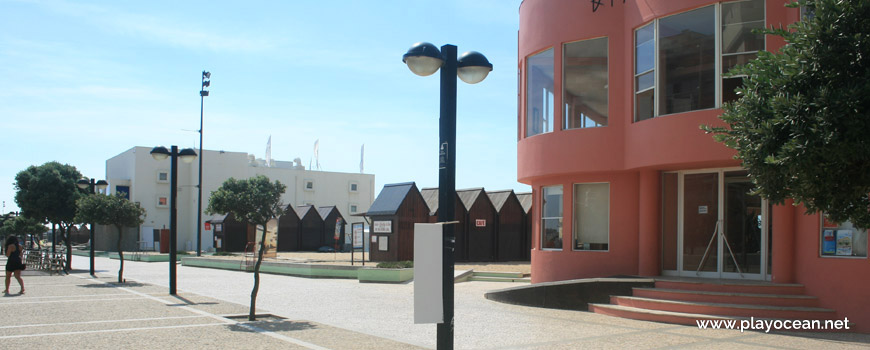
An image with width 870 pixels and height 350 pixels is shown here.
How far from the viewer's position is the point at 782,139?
6.22 meters

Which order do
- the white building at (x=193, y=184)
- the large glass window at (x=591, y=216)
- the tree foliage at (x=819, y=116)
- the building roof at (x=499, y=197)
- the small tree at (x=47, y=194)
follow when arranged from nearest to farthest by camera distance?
the tree foliage at (x=819, y=116) < the large glass window at (x=591, y=216) < the small tree at (x=47, y=194) < the building roof at (x=499, y=197) < the white building at (x=193, y=184)

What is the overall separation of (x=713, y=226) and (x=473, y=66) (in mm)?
8441

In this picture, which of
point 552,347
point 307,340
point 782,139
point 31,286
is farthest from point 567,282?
point 31,286

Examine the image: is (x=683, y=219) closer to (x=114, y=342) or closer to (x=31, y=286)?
(x=114, y=342)

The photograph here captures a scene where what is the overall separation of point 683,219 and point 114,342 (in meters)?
10.5

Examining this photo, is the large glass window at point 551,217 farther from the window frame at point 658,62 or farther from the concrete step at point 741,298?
the concrete step at point 741,298

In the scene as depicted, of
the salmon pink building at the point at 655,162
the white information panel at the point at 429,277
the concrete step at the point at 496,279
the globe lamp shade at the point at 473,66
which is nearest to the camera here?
the white information panel at the point at 429,277

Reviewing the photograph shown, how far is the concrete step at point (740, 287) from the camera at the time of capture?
1189 cm

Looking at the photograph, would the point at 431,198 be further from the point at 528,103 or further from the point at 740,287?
the point at 740,287

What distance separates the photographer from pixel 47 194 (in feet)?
103

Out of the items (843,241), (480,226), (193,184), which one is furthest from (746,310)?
(193,184)

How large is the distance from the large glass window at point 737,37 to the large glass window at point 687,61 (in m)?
0.21

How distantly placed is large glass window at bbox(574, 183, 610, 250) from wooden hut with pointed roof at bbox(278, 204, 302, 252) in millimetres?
35250

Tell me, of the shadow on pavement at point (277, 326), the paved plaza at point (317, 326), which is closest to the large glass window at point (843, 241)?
the paved plaza at point (317, 326)
